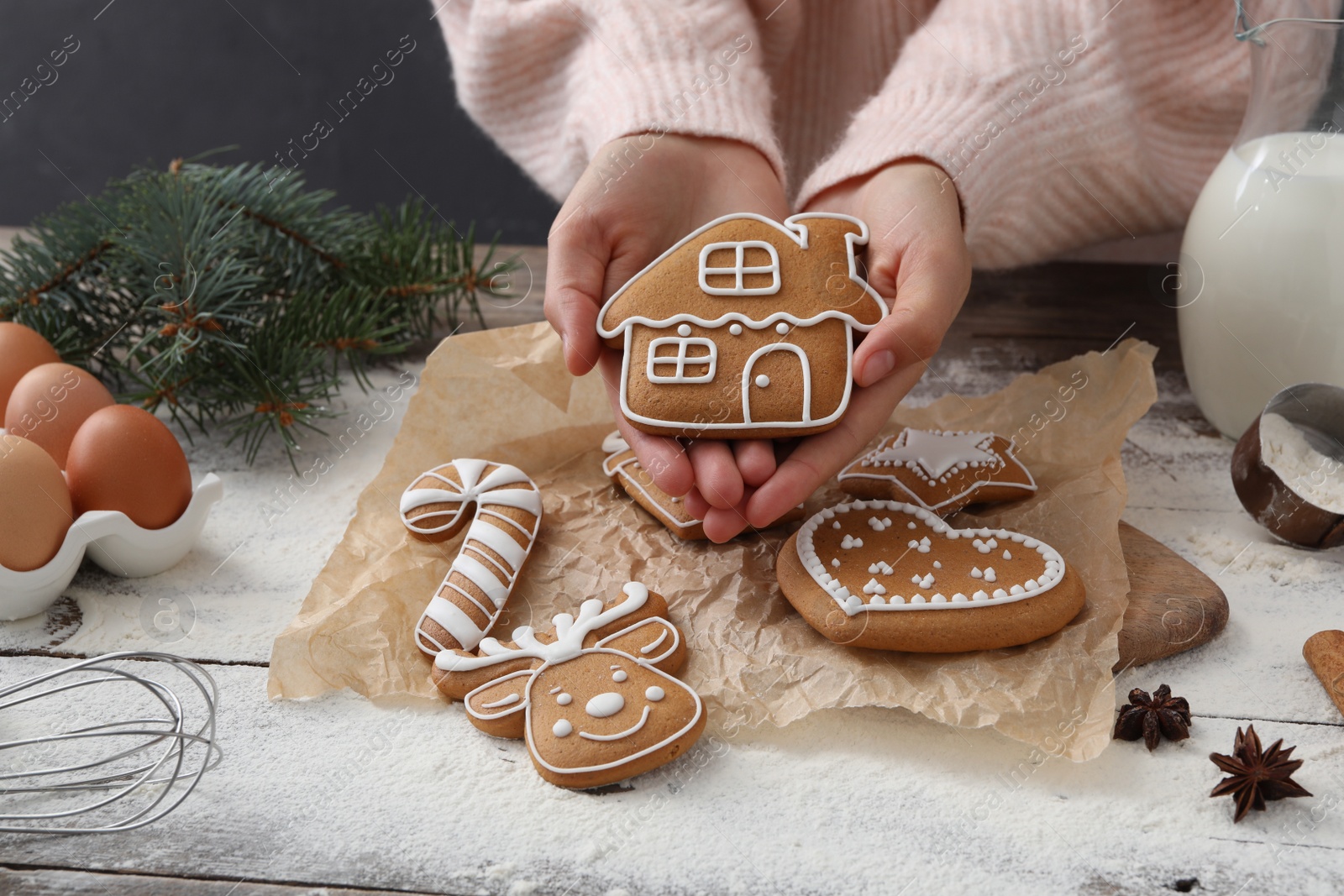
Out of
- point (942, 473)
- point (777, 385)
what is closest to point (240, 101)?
point (777, 385)

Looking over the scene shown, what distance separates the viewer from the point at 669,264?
3.95 feet

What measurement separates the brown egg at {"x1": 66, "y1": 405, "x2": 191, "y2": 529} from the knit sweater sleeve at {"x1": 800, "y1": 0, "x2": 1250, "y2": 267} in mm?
920

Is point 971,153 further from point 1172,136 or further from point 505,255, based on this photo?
point 505,255

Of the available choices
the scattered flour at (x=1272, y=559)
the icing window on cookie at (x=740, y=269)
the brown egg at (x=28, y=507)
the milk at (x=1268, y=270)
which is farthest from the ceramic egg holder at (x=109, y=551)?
the milk at (x=1268, y=270)

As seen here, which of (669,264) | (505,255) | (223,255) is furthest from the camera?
(505,255)

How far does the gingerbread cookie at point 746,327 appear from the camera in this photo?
1.11 m

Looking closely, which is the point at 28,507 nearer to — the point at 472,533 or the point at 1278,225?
the point at 472,533

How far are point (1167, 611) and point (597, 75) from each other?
1.05 metres

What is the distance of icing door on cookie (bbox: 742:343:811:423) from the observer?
1.10 metres

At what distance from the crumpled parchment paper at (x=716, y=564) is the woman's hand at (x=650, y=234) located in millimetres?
138

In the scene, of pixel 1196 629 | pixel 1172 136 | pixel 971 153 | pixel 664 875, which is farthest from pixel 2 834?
pixel 1172 136

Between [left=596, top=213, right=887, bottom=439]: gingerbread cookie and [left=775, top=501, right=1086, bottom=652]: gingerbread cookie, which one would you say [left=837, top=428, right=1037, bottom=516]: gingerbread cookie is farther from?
[left=596, top=213, right=887, bottom=439]: gingerbread cookie

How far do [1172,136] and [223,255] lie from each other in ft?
4.89

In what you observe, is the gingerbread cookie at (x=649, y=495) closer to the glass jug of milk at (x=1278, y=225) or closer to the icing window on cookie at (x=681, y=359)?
the icing window on cookie at (x=681, y=359)
